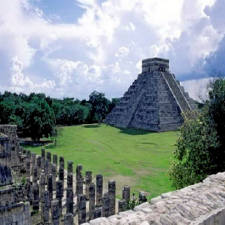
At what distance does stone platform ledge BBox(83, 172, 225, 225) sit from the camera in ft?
12.6

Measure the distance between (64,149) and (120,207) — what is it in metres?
15.6

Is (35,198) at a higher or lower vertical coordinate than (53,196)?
higher

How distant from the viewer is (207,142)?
369 inches

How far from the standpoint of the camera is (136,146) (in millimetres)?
26328

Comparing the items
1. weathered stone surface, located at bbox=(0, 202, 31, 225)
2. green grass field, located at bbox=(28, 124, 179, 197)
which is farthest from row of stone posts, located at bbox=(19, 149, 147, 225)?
green grass field, located at bbox=(28, 124, 179, 197)

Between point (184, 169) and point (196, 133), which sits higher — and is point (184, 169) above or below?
below

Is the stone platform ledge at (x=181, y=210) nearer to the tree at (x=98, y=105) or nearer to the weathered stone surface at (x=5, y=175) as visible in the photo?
the weathered stone surface at (x=5, y=175)

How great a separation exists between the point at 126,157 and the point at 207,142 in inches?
506

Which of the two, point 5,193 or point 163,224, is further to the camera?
point 5,193

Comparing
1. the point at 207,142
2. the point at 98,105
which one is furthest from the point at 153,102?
the point at 207,142

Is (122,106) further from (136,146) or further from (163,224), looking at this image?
(163,224)

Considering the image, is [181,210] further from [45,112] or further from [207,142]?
[45,112]

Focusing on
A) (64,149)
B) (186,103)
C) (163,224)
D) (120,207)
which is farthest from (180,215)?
(186,103)

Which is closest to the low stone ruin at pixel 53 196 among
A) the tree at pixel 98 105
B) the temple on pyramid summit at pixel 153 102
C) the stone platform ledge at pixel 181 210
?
the stone platform ledge at pixel 181 210
